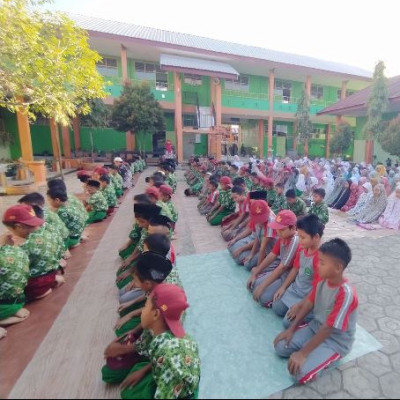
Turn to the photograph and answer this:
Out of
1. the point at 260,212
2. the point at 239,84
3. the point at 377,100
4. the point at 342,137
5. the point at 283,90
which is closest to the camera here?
the point at 260,212

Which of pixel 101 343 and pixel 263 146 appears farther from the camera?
pixel 263 146

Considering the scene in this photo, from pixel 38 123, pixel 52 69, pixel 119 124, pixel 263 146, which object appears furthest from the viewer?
pixel 263 146

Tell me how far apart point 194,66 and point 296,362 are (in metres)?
17.2

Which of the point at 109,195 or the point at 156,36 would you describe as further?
the point at 156,36

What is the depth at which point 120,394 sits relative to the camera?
2.02m

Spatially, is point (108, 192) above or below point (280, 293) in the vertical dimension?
above

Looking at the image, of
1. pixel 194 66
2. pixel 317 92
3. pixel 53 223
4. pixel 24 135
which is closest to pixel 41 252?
pixel 53 223

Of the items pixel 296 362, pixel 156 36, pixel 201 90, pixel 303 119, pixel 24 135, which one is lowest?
pixel 296 362

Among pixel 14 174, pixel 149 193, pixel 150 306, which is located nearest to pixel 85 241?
pixel 149 193

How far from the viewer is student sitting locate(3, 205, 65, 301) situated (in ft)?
10.6

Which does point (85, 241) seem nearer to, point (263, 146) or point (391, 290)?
point (391, 290)

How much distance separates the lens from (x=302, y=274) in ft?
9.64

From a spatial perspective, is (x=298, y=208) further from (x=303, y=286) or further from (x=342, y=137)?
(x=342, y=137)

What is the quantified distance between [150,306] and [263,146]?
22587mm
